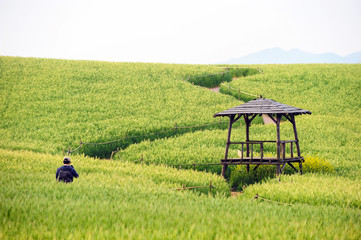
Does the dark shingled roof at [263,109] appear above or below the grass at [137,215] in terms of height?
A: above

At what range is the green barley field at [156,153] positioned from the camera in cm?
954

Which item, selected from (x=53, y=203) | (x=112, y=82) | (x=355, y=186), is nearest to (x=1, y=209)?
(x=53, y=203)

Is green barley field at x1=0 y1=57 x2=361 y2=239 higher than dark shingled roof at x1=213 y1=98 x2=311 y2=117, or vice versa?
dark shingled roof at x1=213 y1=98 x2=311 y2=117

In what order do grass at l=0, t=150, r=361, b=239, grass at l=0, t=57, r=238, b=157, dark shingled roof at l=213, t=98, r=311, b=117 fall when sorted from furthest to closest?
grass at l=0, t=57, r=238, b=157, dark shingled roof at l=213, t=98, r=311, b=117, grass at l=0, t=150, r=361, b=239

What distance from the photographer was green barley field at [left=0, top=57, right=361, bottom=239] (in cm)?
954

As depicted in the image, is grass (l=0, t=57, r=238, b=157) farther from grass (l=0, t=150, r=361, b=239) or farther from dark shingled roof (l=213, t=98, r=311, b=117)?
grass (l=0, t=150, r=361, b=239)

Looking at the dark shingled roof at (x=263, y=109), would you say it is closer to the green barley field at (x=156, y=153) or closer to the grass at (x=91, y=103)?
the green barley field at (x=156, y=153)

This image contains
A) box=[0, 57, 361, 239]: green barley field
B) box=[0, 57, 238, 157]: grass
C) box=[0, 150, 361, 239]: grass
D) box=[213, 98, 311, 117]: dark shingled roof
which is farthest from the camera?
box=[0, 57, 238, 157]: grass

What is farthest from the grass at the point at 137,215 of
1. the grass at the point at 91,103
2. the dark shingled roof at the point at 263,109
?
the grass at the point at 91,103

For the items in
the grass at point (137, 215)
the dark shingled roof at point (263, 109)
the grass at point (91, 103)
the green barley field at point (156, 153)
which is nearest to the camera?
the grass at point (137, 215)

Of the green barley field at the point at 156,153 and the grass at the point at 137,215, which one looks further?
the green barley field at the point at 156,153

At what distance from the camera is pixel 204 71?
5184 centimetres

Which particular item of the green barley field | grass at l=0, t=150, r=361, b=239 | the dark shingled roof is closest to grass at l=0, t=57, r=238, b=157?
the green barley field

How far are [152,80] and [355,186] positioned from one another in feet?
111
